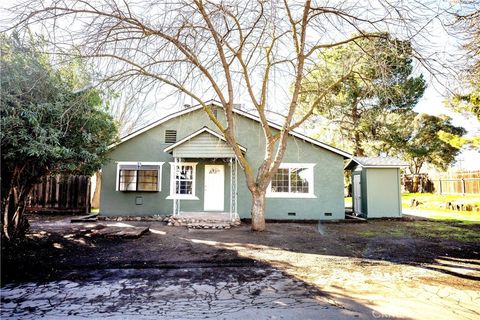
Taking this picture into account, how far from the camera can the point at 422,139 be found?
2541cm

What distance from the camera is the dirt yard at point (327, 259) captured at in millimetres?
4277

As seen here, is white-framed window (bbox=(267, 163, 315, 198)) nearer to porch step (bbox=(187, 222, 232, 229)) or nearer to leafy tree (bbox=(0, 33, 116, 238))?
porch step (bbox=(187, 222, 232, 229))

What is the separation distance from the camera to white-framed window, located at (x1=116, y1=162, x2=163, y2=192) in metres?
13.8

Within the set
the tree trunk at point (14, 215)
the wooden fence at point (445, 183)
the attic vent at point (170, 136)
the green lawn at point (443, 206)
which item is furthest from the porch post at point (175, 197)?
the wooden fence at point (445, 183)

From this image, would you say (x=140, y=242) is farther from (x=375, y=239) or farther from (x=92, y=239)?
(x=375, y=239)

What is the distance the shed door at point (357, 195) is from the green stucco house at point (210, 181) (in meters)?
2.13

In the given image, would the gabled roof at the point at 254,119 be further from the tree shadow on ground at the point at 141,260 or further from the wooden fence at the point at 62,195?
the tree shadow on ground at the point at 141,260

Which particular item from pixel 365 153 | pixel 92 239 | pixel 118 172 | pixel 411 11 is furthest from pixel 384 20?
pixel 365 153

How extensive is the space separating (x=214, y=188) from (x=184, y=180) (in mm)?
1485

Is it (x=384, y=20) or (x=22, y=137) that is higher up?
(x=384, y=20)

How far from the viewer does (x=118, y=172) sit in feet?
45.4

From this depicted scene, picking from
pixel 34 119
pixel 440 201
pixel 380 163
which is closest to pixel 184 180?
pixel 34 119

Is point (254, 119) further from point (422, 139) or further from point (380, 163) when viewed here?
point (422, 139)

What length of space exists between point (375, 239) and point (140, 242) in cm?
720
